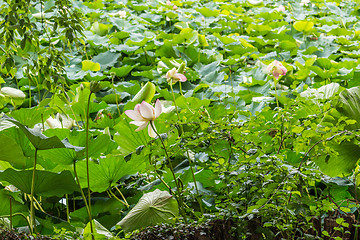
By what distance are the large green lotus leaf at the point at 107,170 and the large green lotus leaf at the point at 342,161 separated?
63 centimetres

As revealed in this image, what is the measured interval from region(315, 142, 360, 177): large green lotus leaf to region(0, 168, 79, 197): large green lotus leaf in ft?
2.66

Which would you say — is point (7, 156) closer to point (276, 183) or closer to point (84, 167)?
point (84, 167)

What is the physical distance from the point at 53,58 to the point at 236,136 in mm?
851

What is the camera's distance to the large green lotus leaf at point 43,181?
1.35 metres

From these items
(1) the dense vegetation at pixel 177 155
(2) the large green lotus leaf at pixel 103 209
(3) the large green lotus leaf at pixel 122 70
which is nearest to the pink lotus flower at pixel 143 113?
(1) the dense vegetation at pixel 177 155

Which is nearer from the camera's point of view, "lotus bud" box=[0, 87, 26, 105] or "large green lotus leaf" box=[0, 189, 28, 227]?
"large green lotus leaf" box=[0, 189, 28, 227]

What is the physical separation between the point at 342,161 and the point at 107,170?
2.62ft

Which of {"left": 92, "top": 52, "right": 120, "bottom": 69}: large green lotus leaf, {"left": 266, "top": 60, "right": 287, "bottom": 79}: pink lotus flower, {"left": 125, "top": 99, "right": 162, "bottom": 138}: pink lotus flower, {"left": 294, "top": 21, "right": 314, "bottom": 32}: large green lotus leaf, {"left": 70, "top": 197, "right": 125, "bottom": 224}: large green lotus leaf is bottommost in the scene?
{"left": 92, "top": 52, "right": 120, "bottom": 69}: large green lotus leaf

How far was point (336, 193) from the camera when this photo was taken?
4.73 ft

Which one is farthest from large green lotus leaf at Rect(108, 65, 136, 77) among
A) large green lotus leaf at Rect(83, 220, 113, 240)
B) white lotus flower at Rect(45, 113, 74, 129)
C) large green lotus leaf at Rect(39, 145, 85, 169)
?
large green lotus leaf at Rect(83, 220, 113, 240)

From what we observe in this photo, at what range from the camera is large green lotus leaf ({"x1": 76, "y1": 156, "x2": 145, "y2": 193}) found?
1.46 metres

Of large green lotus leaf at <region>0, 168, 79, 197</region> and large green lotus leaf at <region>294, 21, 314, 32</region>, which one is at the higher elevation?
large green lotus leaf at <region>0, 168, 79, 197</region>

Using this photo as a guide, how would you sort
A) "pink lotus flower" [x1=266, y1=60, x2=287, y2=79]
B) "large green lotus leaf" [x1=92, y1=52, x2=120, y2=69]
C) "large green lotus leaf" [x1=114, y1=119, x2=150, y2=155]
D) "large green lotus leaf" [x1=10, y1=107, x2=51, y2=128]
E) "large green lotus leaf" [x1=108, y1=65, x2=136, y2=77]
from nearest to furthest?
"large green lotus leaf" [x1=114, y1=119, x2=150, y2=155], "large green lotus leaf" [x1=10, y1=107, x2=51, y2=128], "pink lotus flower" [x1=266, y1=60, x2=287, y2=79], "large green lotus leaf" [x1=108, y1=65, x2=136, y2=77], "large green lotus leaf" [x1=92, y1=52, x2=120, y2=69]

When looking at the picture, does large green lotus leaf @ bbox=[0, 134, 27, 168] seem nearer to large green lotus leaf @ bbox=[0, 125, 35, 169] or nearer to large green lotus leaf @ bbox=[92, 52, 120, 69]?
large green lotus leaf @ bbox=[0, 125, 35, 169]
